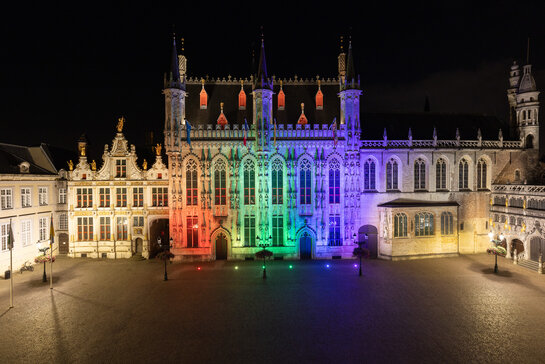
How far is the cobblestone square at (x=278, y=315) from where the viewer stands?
59.0 feet

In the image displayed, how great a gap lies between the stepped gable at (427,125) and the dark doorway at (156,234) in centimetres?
2874

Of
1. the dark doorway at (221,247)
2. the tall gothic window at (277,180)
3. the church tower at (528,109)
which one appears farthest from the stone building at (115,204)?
the church tower at (528,109)

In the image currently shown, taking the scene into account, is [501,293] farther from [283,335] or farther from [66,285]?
[66,285]

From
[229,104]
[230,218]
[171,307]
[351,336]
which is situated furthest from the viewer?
[229,104]

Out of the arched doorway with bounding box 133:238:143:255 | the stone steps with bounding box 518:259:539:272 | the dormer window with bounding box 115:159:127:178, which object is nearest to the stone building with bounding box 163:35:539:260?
the stone steps with bounding box 518:259:539:272

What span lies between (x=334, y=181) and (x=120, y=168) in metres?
26.5

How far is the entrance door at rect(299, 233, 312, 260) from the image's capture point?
3884cm

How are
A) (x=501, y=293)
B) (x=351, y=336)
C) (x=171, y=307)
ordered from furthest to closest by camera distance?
(x=501, y=293), (x=171, y=307), (x=351, y=336)

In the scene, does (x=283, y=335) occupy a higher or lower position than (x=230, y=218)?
lower

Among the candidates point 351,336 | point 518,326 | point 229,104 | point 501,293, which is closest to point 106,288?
point 351,336

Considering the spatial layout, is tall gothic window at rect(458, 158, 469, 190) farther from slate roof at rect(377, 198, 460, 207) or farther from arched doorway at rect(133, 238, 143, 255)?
arched doorway at rect(133, 238, 143, 255)

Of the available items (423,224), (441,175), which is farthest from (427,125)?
(423,224)

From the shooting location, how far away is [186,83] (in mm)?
41031

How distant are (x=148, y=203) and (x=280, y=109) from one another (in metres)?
20.4
